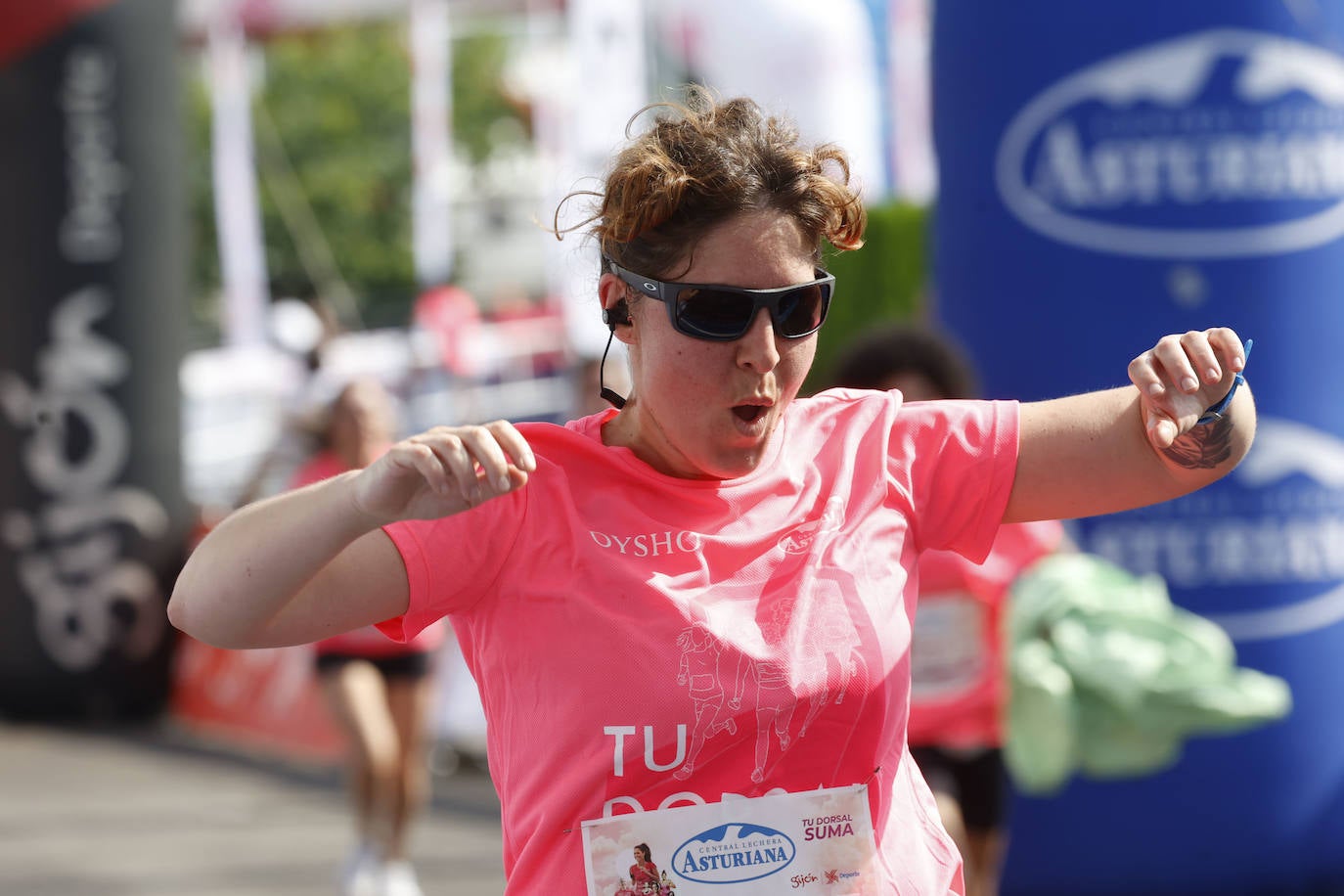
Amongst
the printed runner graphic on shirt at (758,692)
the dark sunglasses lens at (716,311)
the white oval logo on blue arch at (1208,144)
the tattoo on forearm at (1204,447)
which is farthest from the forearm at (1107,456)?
the white oval logo on blue arch at (1208,144)

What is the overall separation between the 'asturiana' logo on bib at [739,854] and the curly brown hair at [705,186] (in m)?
0.64

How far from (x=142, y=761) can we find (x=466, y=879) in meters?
2.81

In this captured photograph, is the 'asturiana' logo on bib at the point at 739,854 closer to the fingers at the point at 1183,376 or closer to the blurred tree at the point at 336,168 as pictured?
the fingers at the point at 1183,376

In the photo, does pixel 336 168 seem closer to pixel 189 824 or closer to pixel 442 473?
pixel 189 824

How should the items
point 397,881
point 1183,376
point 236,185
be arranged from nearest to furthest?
point 1183,376 < point 397,881 < point 236,185

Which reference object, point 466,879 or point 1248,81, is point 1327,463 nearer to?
point 1248,81

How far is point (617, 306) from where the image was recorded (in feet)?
6.70

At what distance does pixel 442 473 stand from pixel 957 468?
0.68 meters

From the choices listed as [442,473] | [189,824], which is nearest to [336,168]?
[189,824]

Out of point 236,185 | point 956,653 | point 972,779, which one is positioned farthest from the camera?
point 236,185

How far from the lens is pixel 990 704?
431cm

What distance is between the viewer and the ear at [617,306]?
203 cm

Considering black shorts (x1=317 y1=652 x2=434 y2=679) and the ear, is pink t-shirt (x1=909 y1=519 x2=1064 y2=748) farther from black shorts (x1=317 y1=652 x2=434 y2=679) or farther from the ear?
the ear

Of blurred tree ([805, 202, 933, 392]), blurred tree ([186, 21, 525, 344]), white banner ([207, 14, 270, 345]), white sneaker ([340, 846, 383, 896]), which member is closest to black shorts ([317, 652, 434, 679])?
white sneaker ([340, 846, 383, 896])
